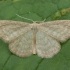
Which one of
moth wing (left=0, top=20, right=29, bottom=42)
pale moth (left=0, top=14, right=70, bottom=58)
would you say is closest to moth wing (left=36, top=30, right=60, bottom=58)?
pale moth (left=0, top=14, right=70, bottom=58)

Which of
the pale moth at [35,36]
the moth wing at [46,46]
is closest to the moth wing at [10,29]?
the pale moth at [35,36]

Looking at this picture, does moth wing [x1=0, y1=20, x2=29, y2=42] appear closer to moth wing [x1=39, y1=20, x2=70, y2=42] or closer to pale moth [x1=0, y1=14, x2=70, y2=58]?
pale moth [x1=0, y1=14, x2=70, y2=58]

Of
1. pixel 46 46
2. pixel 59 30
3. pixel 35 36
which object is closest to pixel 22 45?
pixel 35 36

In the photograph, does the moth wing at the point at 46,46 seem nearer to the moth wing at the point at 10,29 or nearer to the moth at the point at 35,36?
the moth at the point at 35,36

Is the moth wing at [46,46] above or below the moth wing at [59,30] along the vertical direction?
below

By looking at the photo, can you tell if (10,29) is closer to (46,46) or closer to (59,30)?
(46,46)

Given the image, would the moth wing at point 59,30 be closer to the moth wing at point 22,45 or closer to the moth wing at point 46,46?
the moth wing at point 46,46

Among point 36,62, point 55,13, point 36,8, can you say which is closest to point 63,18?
point 55,13
